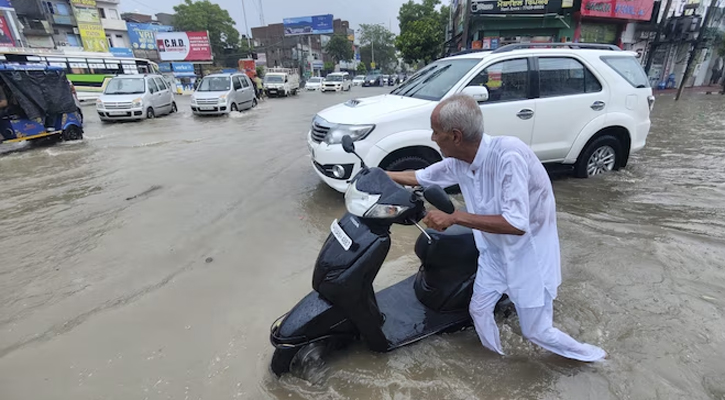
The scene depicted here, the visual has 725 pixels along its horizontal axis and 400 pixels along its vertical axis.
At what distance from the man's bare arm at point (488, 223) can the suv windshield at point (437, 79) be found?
288cm

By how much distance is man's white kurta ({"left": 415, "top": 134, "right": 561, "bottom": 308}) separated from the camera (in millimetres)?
1694

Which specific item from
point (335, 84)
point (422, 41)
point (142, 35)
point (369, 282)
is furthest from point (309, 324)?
point (142, 35)

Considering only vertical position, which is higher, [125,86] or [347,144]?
[347,144]

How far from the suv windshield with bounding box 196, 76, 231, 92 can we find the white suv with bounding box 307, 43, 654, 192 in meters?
11.8

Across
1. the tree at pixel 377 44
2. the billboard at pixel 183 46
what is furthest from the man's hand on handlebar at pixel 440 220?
the tree at pixel 377 44

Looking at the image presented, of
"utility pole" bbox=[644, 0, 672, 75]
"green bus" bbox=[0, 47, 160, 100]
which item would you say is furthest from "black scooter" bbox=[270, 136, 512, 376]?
"utility pole" bbox=[644, 0, 672, 75]

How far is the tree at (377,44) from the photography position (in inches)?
3339

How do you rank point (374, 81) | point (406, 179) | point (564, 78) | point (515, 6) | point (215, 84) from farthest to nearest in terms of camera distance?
point (374, 81) < point (515, 6) < point (215, 84) < point (564, 78) < point (406, 179)

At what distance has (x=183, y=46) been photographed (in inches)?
1576

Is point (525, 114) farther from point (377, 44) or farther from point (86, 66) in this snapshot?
point (377, 44)

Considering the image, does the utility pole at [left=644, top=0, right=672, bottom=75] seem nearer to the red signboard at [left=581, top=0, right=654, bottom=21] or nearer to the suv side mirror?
the red signboard at [left=581, top=0, right=654, bottom=21]

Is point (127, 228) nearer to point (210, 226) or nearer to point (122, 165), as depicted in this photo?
point (210, 226)

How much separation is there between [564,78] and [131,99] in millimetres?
13192

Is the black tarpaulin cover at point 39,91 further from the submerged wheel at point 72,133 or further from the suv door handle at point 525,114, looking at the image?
the suv door handle at point 525,114
